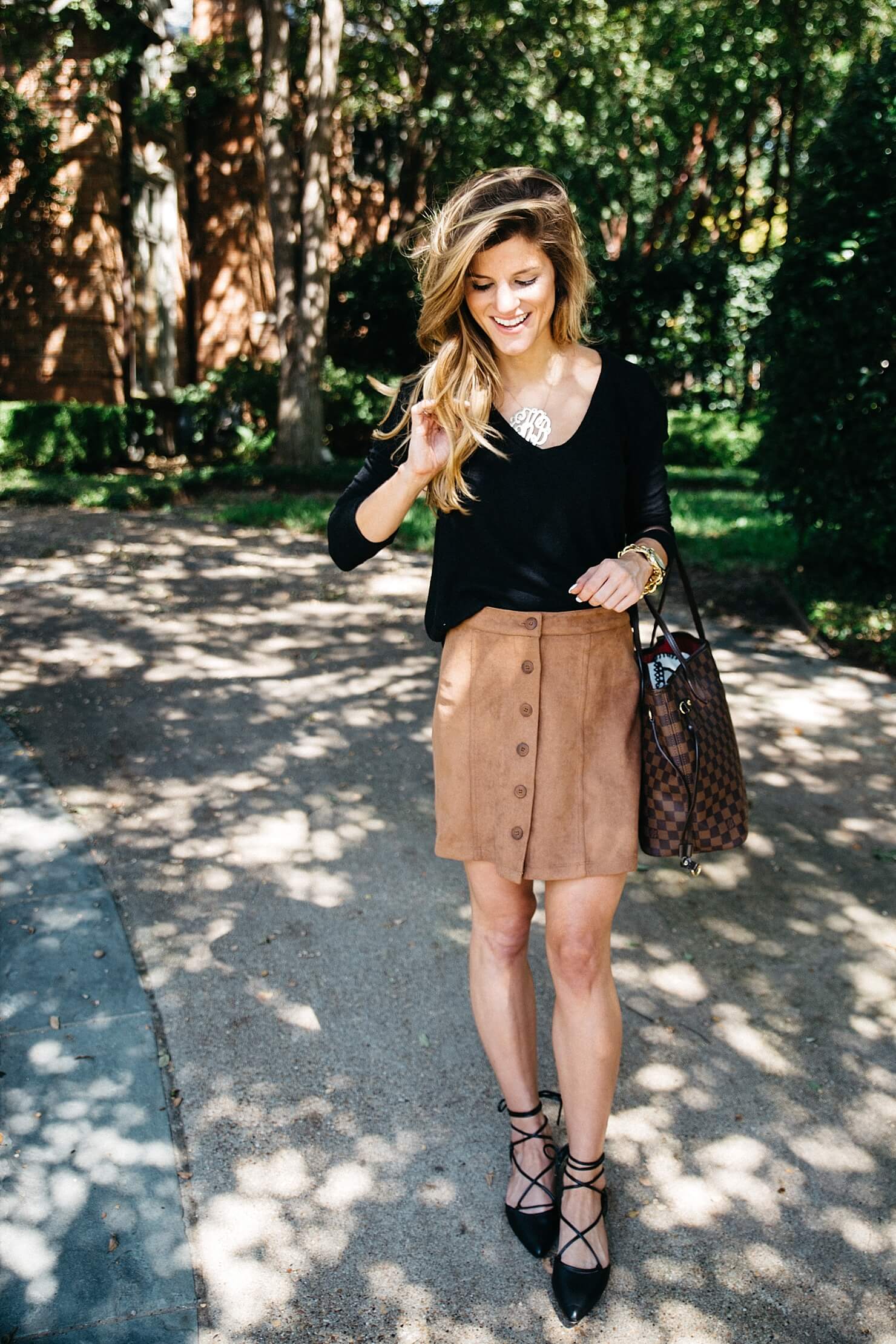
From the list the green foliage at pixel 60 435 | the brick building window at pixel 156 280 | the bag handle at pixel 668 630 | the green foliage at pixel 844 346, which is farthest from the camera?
the brick building window at pixel 156 280

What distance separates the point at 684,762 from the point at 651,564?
1.43 ft

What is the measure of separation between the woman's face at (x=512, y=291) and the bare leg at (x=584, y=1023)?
1.19 meters

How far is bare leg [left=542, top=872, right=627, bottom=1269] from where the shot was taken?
2.44 m

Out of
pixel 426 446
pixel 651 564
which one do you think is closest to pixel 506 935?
pixel 651 564

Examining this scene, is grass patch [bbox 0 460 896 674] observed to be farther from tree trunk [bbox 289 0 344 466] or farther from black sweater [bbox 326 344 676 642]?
black sweater [bbox 326 344 676 642]

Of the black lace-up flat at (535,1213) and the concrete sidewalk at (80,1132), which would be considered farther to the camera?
the black lace-up flat at (535,1213)

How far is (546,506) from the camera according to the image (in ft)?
7.80

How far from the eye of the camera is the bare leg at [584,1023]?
2443mm

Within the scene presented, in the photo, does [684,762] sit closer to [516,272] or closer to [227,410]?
[516,272]

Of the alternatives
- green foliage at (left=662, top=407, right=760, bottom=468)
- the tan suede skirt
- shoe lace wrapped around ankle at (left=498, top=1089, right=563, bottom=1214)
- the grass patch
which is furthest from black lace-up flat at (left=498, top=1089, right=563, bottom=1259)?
green foliage at (left=662, top=407, right=760, bottom=468)

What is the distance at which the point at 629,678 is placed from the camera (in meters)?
2.48

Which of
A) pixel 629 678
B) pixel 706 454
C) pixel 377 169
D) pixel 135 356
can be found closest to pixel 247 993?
pixel 629 678

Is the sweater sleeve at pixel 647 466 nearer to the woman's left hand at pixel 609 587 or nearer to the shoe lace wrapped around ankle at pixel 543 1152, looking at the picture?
the woman's left hand at pixel 609 587

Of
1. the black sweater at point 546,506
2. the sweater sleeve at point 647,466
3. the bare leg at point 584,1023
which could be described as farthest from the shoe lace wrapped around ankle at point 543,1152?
the sweater sleeve at point 647,466
